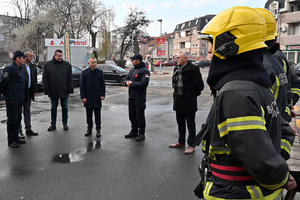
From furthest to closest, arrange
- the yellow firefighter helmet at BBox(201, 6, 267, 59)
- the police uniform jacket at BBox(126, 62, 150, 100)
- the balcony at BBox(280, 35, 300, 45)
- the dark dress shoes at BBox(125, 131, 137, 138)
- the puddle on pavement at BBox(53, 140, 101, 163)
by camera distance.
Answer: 1. the balcony at BBox(280, 35, 300, 45)
2. the dark dress shoes at BBox(125, 131, 137, 138)
3. the police uniform jacket at BBox(126, 62, 150, 100)
4. the puddle on pavement at BBox(53, 140, 101, 163)
5. the yellow firefighter helmet at BBox(201, 6, 267, 59)

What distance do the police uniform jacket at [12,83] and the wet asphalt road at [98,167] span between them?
1.04 meters

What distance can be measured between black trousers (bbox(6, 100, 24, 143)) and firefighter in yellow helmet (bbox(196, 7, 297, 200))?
16.3 ft

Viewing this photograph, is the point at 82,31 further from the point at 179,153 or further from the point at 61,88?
the point at 179,153

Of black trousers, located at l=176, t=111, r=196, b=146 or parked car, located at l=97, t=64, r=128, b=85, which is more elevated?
parked car, located at l=97, t=64, r=128, b=85

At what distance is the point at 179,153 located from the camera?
5.23 m

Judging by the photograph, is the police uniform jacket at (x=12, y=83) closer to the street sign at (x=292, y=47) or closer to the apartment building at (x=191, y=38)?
the street sign at (x=292, y=47)

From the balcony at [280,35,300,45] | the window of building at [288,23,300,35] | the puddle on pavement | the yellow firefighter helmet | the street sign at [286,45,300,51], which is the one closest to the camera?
the yellow firefighter helmet

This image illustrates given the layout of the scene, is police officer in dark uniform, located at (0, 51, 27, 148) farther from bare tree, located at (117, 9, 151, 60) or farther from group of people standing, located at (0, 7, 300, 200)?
bare tree, located at (117, 9, 151, 60)

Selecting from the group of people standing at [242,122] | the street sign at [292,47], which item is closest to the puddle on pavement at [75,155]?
the group of people standing at [242,122]

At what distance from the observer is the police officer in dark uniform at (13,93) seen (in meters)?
5.56

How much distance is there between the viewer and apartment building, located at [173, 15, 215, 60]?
77.6m

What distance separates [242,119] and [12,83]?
17.8 feet

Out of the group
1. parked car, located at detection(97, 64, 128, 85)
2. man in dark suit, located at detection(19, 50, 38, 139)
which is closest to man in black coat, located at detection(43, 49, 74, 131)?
man in dark suit, located at detection(19, 50, 38, 139)

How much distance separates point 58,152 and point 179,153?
2316mm
